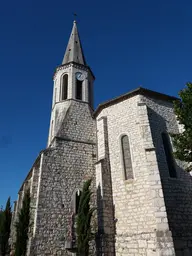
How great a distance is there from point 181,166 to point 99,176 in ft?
14.9

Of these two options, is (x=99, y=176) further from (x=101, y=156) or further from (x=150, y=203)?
(x=150, y=203)

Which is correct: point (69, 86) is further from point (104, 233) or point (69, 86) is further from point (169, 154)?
point (104, 233)

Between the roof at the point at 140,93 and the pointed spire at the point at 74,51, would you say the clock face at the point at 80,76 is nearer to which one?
the pointed spire at the point at 74,51

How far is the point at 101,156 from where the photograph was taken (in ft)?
38.1

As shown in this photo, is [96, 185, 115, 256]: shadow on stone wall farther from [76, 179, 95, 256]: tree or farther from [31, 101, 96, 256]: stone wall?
[31, 101, 96, 256]: stone wall

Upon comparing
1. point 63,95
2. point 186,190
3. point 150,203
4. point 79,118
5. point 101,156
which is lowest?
point 150,203

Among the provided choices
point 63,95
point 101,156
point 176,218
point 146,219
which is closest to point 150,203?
point 146,219

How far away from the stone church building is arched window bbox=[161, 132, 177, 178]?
5 centimetres

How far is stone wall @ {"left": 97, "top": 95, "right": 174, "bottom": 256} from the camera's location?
817 centimetres

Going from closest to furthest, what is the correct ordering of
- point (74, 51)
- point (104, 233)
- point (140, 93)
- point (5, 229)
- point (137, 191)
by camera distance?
1. point (104, 233)
2. point (137, 191)
3. point (140, 93)
4. point (5, 229)
5. point (74, 51)

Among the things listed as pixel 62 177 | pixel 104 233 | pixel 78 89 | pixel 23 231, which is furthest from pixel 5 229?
pixel 78 89

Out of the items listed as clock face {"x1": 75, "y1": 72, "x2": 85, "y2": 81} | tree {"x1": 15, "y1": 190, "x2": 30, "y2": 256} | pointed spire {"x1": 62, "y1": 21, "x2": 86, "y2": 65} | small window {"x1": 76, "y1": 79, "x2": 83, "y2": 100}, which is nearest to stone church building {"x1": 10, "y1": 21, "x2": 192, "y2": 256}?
tree {"x1": 15, "y1": 190, "x2": 30, "y2": 256}

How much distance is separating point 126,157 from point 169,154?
94.8 inches

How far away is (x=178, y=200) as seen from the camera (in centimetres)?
948
